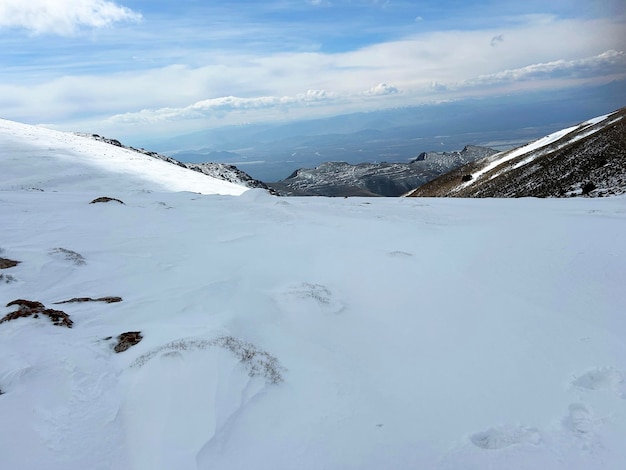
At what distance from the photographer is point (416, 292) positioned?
10438 millimetres

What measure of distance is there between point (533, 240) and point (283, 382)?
12.5 meters

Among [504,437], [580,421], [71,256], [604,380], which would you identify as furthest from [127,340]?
[604,380]

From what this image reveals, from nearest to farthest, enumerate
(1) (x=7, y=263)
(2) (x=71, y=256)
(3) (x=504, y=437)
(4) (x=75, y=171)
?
(3) (x=504, y=437) < (1) (x=7, y=263) < (2) (x=71, y=256) < (4) (x=75, y=171)

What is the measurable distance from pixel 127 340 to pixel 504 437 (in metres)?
6.64

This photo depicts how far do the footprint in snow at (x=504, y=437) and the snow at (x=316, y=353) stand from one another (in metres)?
0.03

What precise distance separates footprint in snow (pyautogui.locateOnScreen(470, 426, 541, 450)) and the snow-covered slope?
107 ft

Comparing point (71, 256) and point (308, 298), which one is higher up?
point (71, 256)

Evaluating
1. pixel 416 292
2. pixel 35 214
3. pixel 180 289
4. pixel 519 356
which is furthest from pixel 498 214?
pixel 35 214

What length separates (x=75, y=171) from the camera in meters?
37.7

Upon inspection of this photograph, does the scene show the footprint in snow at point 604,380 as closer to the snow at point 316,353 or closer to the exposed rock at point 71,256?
the snow at point 316,353

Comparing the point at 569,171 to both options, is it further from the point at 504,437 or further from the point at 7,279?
the point at 7,279

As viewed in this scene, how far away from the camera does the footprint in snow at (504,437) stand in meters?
5.25

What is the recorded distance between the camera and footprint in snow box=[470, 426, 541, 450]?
5.25m

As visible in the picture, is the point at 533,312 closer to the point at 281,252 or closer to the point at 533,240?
the point at 533,240
